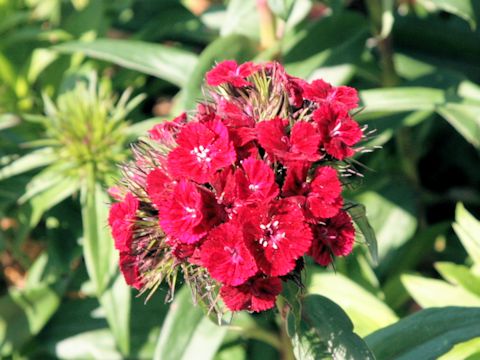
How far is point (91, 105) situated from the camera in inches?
88.9

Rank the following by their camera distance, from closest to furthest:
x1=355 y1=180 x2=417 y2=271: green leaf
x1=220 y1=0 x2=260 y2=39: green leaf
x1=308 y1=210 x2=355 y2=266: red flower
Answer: x1=308 y1=210 x2=355 y2=266: red flower < x1=220 y1=0 x2=260 y2=39: green leaf < x1=355 y1=180 x2=417 y2=271: green leaf

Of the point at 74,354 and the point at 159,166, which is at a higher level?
the point at 159,166

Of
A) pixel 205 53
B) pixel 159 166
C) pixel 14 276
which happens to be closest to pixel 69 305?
pixel 14 276

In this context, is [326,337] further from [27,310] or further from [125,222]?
[27,310]

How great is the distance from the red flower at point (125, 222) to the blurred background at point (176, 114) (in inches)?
25.8

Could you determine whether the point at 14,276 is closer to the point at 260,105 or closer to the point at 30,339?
the point at 30,339

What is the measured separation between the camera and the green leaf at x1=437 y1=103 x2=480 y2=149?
202cm

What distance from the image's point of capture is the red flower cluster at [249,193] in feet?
4.00

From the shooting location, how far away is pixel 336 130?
1308 millimetres

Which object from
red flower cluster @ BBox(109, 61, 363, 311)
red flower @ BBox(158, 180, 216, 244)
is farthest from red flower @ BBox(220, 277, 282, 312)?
red flower @ BBox(158, 180, 216, 244)

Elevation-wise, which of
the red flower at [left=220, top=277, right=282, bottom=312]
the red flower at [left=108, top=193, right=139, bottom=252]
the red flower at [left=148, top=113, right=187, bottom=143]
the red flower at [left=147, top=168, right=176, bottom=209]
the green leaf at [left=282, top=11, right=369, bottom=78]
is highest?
the red flower at [left=148, top=113, right=187, bottom=143]

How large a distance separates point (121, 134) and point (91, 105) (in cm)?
13

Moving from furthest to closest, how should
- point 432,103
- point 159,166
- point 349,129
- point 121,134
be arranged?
1. point 121,134
2. point 432,103
3. point 159,166
4. point 349,129

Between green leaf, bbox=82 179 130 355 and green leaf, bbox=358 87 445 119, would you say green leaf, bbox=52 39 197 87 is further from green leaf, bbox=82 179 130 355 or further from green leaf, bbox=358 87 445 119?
green leaf, bbox=358 87 445 119
